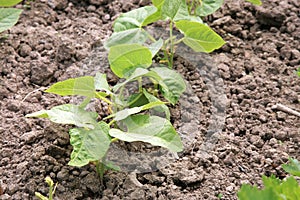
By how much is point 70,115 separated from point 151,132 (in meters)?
0.25

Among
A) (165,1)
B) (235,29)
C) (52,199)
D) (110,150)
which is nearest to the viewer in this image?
(52,199)

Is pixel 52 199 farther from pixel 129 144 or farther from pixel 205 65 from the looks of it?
pixel 205 65

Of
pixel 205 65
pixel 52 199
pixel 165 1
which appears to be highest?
pixel 165 1

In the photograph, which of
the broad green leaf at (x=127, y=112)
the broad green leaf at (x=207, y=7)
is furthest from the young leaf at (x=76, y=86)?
the broad green leaf at (x=207, y=7)

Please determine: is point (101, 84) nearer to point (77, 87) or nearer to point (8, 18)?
point (77, 87)

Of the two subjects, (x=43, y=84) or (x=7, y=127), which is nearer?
(x=7, y=127)

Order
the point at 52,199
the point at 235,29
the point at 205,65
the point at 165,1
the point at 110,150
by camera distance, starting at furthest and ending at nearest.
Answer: the point at 235,29, the point at 205,65, the point at 165,1, the point at 110,150, the point at 52,199

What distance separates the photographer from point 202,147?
6.35 feet

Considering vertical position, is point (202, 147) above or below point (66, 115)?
below

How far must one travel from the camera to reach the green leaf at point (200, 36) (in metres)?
1.99

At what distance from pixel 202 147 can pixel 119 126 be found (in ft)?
0.92

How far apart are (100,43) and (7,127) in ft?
1.69

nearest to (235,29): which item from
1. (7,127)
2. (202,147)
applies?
(202,147)

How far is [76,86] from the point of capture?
1778 millimetres
